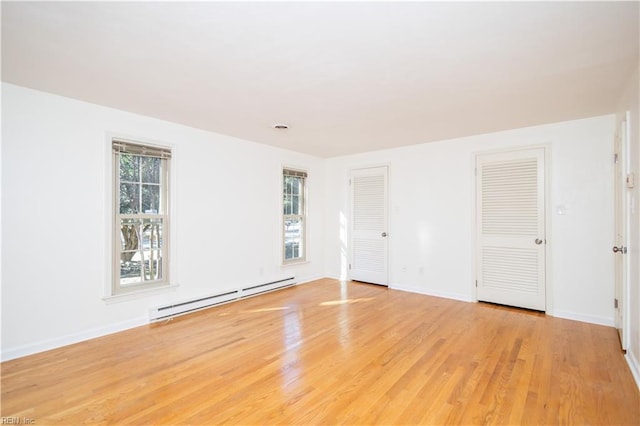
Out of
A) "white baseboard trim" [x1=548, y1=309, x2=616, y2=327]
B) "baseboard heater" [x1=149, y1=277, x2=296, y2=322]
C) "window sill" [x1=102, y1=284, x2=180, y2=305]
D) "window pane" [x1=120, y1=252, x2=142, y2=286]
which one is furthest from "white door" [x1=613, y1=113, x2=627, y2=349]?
"window pane" [x1=120, y1=252, x2=142, y2=286]

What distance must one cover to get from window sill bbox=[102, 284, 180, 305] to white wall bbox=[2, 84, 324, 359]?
4cm

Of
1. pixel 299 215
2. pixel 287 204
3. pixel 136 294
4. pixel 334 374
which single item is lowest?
pixel 334 374

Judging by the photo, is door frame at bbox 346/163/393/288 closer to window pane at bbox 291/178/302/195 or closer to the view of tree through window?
window pane at bbox 291/178/302/195

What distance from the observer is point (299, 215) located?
5.93 m

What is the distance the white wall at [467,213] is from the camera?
12.2 feet

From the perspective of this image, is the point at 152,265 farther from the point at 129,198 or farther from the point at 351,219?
the point at 351,219

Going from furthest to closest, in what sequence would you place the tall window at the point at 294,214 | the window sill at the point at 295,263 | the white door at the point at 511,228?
the tall window at the point at 294,214
the window sill at the point at 295,263
the white door at the point at 511,228

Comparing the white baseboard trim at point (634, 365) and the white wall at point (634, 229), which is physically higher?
the white wall at point (634, 229)

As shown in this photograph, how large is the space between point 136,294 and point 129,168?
147cm

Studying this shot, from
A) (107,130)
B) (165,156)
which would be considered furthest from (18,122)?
(165,156)

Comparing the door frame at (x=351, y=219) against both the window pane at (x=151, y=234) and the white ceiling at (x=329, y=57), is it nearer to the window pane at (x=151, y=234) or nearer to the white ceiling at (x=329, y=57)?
the white ceiling at (x=329, y=57)

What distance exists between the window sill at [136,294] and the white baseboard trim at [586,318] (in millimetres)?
4850

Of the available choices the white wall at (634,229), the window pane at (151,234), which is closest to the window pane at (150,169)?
the window pane at (151,234)

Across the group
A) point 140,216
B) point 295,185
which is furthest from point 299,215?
point 140,216
